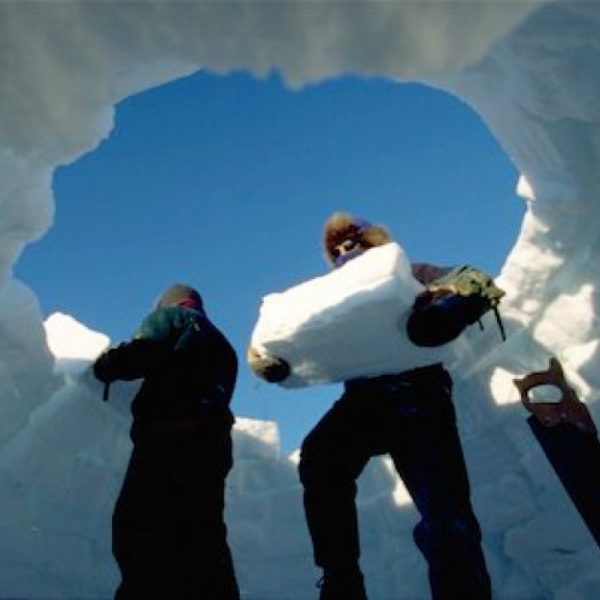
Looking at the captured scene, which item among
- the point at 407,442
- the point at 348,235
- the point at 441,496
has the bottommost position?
the point at 441,496

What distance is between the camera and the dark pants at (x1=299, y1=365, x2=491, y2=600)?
8.60 ft

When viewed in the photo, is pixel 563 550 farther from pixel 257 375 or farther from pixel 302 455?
pixel 257 375

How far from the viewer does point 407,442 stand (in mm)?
3064

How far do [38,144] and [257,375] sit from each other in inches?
56.5

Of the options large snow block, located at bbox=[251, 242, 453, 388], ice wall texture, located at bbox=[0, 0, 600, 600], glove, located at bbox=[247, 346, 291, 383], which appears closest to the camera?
ice wall texture, located at bbox=[0, 0, 600, 600]

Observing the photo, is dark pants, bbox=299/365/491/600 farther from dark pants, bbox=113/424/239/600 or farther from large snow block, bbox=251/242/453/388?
dark pants, bbox=113/424/239/600

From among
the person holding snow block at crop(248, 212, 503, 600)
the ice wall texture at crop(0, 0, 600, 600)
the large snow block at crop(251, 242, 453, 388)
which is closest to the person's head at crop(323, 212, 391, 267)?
the person holding snow block at crop(248, 212, 503, 600)

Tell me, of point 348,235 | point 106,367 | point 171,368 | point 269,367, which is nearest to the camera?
point 106,367

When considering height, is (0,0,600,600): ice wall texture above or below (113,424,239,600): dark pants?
above

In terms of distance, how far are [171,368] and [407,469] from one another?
110cm

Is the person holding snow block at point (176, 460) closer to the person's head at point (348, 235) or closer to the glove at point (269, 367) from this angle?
the glove at point (269, 367)

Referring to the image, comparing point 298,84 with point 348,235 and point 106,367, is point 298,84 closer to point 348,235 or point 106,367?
point 348,235

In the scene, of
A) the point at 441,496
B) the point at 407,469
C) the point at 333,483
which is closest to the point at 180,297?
the point at 333,483

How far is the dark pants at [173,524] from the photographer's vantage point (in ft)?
8.15
